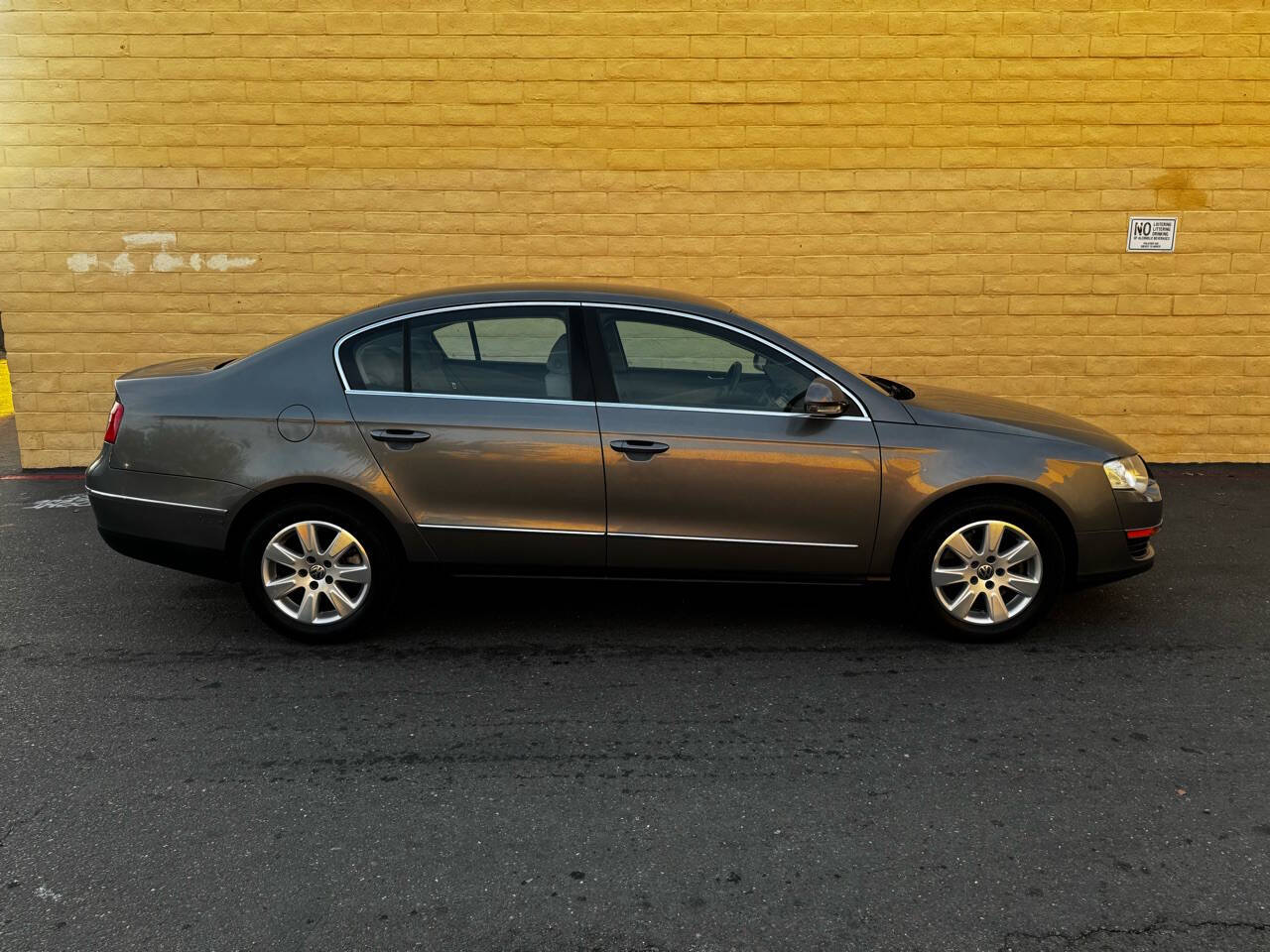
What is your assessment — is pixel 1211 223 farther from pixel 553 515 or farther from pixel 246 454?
pixel 246 454

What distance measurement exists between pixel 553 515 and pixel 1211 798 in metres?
2.76

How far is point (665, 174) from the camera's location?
8.69 meters

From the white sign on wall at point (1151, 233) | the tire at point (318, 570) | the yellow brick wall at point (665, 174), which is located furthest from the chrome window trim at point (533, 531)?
the white sign on wall at point (1151, 233)

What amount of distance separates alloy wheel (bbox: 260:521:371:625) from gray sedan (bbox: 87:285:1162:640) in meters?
0.01

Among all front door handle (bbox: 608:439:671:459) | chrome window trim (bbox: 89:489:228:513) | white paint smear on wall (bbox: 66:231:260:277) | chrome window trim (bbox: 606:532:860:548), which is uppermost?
white paint smear on wall (bbox: 66:231:260:277)

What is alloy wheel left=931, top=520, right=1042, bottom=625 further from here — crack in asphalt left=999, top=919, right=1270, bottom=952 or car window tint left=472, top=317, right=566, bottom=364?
crack in asphalt left=999, top=919, right=1270, bottom=952

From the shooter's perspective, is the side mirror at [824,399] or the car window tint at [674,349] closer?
the side mirror at [824,399]

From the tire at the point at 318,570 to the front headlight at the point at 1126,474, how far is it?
10.8 ft

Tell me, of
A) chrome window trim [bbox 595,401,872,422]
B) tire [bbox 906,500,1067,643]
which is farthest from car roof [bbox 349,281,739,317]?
tire [bbox 906,500,1067,643]

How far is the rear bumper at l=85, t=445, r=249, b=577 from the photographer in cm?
498

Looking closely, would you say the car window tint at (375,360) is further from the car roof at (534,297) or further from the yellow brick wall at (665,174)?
the yellow brick wall at (665,174)

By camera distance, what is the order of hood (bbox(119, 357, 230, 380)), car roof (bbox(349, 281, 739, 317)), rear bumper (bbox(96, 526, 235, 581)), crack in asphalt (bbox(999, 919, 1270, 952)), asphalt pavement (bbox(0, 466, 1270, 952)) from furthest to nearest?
1. hood (bbox(119, 357, 230, 380))
2. car roof (bbox(349, 281, 739, 317))
3. rear bumper (bbox(96, 526, 235, 581))
4. asphalt pavement (bbox(0, 466, 1270, 952))
5. crack in asphalt (bbox(999, 919, 1270, 952))

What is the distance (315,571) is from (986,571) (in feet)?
9.97

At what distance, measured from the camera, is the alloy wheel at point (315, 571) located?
16.4 feet
